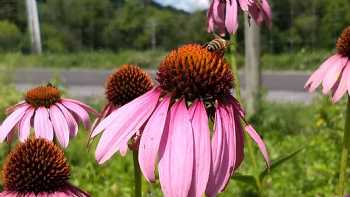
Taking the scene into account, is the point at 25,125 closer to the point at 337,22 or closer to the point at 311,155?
the point at 311,155

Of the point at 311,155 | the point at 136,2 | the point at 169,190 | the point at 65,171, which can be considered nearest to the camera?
the point at 169,190

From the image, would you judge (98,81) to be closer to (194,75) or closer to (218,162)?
(194,75)

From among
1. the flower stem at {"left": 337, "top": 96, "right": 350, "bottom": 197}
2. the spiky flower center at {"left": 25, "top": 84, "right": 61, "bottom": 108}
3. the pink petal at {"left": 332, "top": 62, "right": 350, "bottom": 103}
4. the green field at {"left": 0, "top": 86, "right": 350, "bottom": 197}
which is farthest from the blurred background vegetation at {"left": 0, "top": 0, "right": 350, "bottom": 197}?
the flower stem at {"left": 337, "top": 96, "right": 350, "bottom": 197}

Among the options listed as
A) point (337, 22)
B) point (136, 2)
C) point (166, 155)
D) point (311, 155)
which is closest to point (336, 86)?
point (166, 155)

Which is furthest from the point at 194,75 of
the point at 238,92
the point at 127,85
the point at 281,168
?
the point at 281,168

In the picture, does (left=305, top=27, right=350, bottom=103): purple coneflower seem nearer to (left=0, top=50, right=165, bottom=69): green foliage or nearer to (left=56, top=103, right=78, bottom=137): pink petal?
(left=56, top=103, right=78, bottom=137): pink petal

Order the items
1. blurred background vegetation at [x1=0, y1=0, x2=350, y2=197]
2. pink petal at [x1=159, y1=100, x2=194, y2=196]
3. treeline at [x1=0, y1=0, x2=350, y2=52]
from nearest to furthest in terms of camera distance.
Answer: pink petal at [x1=159, y1=100, x2=194, y2=196]
blurred background vegetation at [x1=0, y1=0, x2=350, y2=197]
treeline at [x1=0, y1=0, x2=350, y2=52]

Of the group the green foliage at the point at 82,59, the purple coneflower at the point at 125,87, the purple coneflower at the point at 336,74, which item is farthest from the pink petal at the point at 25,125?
the green foliage at the point at 82,59
